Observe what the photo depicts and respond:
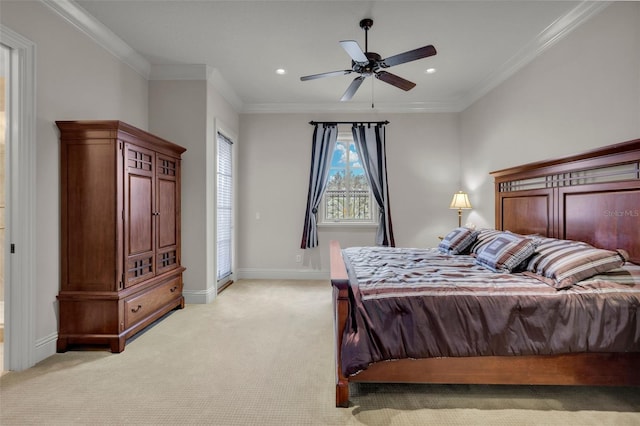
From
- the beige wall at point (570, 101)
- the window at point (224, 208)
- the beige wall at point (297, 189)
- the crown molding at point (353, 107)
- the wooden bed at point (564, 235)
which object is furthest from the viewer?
the beige wall at point (297, 189)

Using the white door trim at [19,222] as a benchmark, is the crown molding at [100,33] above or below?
above

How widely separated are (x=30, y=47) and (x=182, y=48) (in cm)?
135

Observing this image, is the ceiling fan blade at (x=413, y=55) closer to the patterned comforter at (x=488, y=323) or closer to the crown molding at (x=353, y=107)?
the patterned comforter at (x=488, y=323)

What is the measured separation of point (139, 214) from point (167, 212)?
0.50 m

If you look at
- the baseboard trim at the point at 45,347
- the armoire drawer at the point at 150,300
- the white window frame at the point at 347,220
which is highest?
the white window frame at the point at 347,220

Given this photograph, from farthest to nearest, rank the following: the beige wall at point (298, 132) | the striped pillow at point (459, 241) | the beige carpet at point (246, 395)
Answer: the striped pillow at point (459, 241) → the beige wall at point (298, 132) → the beige carpet at point (246, 395)

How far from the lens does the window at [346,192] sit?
5.05 m

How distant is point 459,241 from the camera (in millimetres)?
3158

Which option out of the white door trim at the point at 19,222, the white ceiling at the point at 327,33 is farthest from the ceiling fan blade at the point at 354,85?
the white door trim at the point at 19,222

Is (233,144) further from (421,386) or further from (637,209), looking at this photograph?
(637,209)

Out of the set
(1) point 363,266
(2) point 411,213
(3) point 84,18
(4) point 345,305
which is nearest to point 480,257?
(1) point 363,266

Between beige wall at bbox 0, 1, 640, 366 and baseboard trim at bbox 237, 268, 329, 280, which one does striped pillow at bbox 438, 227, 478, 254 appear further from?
baseboard trim at bbox 237, 268, 329, 280

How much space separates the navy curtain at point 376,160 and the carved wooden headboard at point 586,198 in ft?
6.22

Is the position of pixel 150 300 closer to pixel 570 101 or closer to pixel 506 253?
pixel 506 253
